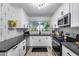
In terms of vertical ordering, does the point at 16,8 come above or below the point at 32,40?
above

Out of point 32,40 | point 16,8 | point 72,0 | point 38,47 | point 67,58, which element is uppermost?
point 16,8

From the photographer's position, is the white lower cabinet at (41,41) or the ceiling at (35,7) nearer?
the ceiling at (35,7)

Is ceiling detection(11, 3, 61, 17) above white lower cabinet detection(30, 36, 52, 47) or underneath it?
above

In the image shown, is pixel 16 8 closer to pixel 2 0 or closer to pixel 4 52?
pixel 4 52

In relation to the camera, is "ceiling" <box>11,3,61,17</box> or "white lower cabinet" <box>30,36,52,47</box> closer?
"ceiling" <box>11,3,61,17</box>

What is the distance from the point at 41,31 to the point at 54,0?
226 inches

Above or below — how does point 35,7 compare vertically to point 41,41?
above

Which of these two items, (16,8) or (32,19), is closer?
(16,8)

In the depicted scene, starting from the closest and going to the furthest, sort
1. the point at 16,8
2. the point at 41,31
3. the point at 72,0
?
the point at 72,0 < the point at 16,8 < the point at 41,31

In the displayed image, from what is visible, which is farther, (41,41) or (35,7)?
(41,41)

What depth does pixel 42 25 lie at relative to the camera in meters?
7.43

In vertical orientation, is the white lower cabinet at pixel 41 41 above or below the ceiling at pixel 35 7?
below

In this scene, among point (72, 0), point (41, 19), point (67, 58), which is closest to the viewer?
point (67, 58)

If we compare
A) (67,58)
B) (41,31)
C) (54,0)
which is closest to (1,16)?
(54,0)
